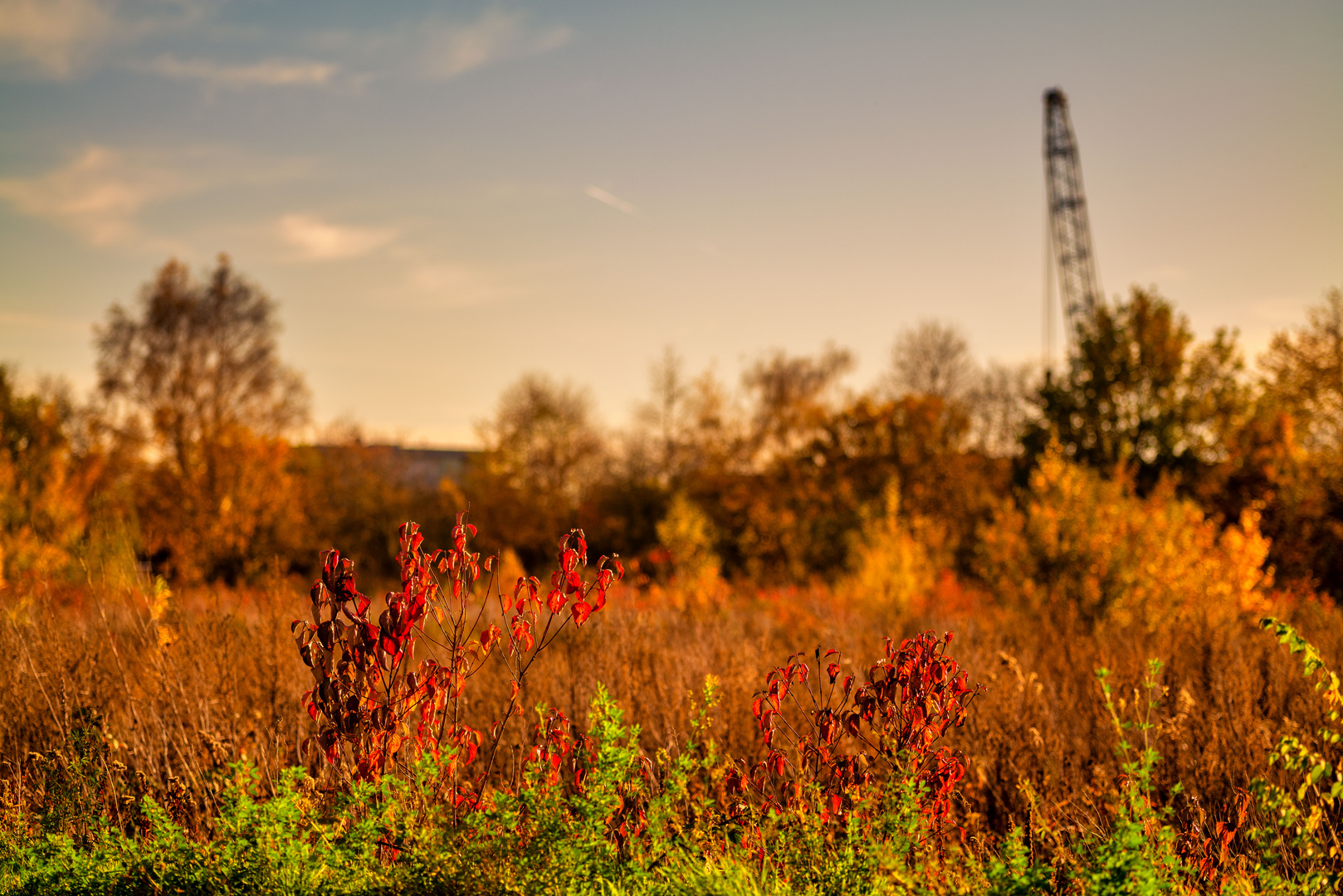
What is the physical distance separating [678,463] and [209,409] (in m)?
13.7

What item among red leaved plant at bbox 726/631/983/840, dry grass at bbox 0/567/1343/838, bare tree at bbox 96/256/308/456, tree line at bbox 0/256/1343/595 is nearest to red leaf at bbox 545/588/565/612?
red leaved plant at bbox 726/631/983/840

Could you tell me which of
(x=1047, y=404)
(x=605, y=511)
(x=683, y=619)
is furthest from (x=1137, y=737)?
(x=605, y=511)

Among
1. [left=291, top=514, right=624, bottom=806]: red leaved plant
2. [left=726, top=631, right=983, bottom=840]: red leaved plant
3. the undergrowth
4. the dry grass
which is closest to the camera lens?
the undergrowth

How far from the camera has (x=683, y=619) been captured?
8109 mm

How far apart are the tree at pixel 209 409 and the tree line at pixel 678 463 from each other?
0.05m

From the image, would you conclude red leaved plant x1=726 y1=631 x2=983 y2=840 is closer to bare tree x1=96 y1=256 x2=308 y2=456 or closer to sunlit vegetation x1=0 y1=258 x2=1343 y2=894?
sunlit vegetation x1=0 y1=258 x2=1343 y2=894

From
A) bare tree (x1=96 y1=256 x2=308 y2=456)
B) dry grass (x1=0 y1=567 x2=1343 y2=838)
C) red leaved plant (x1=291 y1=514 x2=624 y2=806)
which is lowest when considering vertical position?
dry grass (x1=0 y1=567 x2=1343 y2=838)

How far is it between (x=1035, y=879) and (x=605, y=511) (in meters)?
20.3

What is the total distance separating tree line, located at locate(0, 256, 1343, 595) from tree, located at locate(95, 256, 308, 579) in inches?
2.2

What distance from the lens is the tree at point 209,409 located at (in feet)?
64.2

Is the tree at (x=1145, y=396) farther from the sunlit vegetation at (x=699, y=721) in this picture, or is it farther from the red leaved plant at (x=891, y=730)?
the red leaved plant at (x=891, y=730)

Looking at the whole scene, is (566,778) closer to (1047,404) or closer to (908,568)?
(908,568)

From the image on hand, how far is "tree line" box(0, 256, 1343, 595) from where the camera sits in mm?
16438

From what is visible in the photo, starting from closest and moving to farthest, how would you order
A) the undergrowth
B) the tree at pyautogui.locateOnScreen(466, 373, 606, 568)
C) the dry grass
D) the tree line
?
the undergrowth, the dry grass, the tree line, the tree at pyautogui.locateOnScreen(466, 373, 606, 568)
